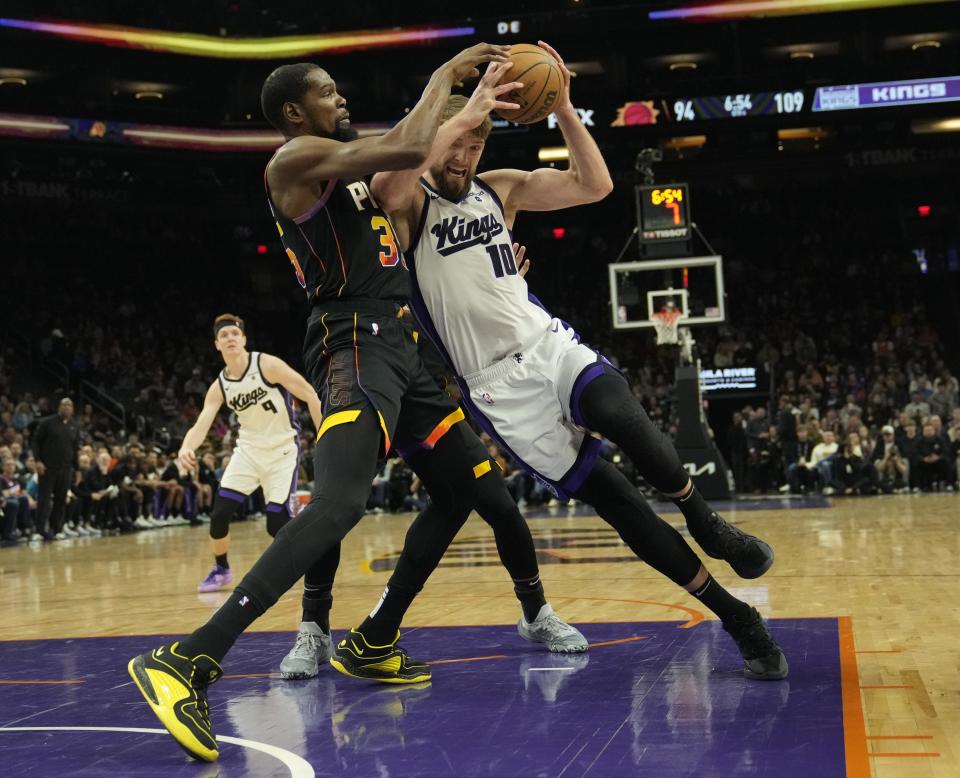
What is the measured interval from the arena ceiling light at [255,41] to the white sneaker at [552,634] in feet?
80.7

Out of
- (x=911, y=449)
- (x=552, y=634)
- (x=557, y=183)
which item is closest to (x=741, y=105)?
(x=911, y=449)

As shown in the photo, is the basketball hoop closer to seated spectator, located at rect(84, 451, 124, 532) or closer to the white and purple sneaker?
seated spectator, located at rect(84, 451, 124, 532)

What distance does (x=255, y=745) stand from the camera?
353 centimetres

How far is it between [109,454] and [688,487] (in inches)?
651

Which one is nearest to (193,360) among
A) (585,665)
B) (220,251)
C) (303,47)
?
(220,251)

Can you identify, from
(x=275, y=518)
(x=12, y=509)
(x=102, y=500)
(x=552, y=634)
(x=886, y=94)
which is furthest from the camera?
(x=886, y=94)

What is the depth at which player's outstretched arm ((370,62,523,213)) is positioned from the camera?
13.0ft

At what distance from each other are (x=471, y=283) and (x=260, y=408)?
4.46m

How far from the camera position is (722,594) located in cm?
429

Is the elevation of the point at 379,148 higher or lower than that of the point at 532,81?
lower

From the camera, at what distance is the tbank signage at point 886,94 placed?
84.5 feet

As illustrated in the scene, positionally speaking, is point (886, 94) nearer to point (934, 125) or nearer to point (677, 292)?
point (934, 125)

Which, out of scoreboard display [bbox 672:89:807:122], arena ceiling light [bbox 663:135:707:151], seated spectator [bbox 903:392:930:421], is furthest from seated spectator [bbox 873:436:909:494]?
arena ceiling light [bbox 663:135:707:151]

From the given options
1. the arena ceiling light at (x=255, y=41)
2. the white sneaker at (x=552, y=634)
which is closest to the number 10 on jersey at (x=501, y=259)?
the white sneaker at (x=552, y=634)
